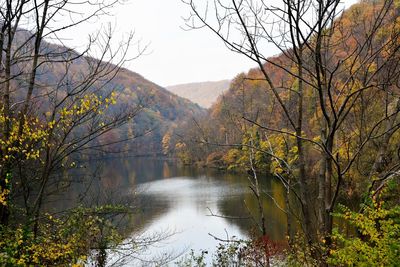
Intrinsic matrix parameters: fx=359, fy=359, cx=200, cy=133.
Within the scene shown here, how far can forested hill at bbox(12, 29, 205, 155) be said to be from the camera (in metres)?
5.07

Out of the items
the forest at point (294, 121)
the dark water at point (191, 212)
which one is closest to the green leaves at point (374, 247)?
the forest at point (294, 121)

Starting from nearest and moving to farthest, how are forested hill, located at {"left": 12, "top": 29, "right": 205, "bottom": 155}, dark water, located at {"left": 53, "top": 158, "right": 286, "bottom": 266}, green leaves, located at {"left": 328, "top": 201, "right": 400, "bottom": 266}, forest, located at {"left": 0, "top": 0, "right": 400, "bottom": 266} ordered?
forest, located at {"left": 0, "top": 0, "right": 400, "bottom": 266}, green leaves, located at {"left": 328, "top": 201, "right": 400, "bottom": 266}, forested hill, located at {"left": 12, "top": 29, "right": 205, "bottom": 155}, dark water, located at {"left": 53, "top": 158, "right": 286, "bottom": 266}

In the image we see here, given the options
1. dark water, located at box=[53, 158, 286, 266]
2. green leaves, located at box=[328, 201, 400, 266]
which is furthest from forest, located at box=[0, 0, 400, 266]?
dark water, located at box=[53, 158, 286, 266]

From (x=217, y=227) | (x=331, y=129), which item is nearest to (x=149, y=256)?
(x=217, y=227)

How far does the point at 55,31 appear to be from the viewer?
4777 millimetres

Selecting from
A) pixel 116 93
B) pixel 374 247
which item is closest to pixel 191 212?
pixel 116 93

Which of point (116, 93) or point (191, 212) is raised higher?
point (116, 93)

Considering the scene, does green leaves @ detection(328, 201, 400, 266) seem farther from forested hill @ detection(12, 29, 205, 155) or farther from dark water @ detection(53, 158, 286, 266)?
dark water @ detection(53, 158, 286, 266)

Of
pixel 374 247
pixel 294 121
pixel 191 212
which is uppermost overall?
pixel 294 121

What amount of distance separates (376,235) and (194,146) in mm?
51769

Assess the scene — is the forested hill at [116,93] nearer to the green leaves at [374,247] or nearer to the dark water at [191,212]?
the dark water at [191,212]

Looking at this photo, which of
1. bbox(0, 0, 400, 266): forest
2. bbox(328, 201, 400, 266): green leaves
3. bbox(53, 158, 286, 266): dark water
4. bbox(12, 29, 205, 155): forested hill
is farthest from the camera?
bbox(53, 158, 286, 266): dark water

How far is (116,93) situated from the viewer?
5473 mm

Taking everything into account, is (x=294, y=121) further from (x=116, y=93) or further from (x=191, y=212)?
(x=191, y=212)
